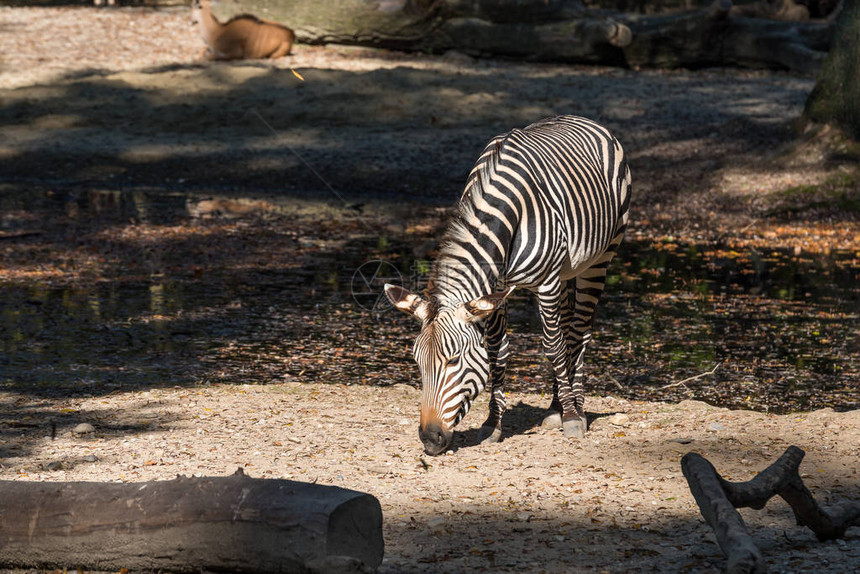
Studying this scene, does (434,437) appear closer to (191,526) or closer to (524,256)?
(524,256)

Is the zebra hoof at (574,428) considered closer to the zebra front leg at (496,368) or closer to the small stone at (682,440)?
the zebra front leg at (496,368)

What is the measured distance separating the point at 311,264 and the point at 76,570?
9.64 metres

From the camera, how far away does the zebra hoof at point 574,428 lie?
7.89 m

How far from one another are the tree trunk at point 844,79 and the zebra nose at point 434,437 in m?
14.3

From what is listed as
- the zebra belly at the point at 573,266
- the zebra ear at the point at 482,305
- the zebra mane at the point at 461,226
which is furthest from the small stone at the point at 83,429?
the zebra belly at the point at 573,266

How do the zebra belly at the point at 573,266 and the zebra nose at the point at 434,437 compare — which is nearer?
the zebra nose at the point at 434,437

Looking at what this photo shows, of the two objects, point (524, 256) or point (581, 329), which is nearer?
point (524, 256)

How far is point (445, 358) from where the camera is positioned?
21.6ft

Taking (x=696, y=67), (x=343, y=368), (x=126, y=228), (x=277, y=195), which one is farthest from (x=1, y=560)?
(x=696, y=67)

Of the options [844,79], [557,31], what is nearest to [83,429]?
[844,79]

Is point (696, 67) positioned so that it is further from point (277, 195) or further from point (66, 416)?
point (66, 416)

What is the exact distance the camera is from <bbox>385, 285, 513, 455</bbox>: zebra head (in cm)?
657

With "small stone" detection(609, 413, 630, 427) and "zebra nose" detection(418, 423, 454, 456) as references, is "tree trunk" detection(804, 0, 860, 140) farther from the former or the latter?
"zebra nose" detection(418, 423, 454, 456)

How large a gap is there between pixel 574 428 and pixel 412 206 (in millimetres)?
11344
